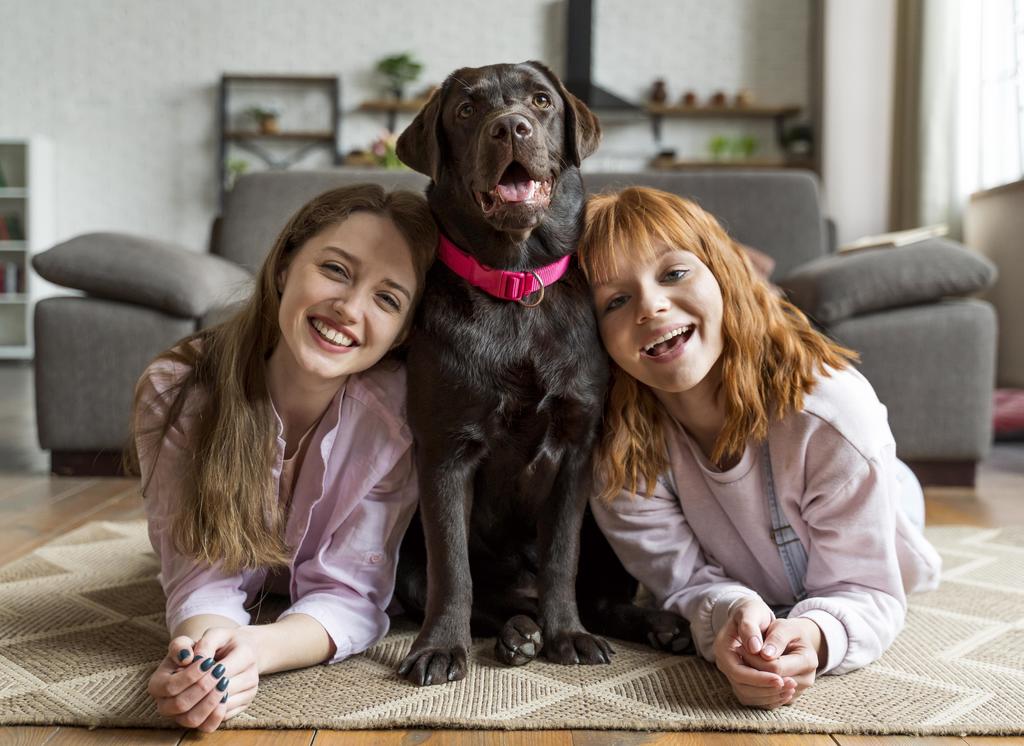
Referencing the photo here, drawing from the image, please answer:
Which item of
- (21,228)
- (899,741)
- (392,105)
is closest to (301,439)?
(899,741)

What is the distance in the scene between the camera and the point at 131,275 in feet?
8.71

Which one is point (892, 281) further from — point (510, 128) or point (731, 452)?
point (510, 128)

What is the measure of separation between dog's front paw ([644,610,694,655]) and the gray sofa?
1389 mm

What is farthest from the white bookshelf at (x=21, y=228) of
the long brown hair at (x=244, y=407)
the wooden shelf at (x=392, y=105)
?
the long brown hair at (x=244, y=407)

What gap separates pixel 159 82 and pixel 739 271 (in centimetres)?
672

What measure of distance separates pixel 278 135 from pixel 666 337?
20.3 ft

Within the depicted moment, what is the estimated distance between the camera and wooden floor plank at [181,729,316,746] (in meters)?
1.03

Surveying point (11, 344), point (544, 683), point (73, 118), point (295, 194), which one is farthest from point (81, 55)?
point (544, 683)

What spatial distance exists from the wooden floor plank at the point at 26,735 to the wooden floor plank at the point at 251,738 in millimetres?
156

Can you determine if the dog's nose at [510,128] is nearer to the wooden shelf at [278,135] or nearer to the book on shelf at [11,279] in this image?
the wooden shelf at [278,135]

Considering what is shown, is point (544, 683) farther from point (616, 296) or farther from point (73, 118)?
point (73, 118)

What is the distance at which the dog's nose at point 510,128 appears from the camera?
125 centimetres

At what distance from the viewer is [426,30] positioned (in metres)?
7.05

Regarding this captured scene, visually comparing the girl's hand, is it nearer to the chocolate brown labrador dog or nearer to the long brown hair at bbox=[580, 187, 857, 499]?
the chocolate brown labrador dog
